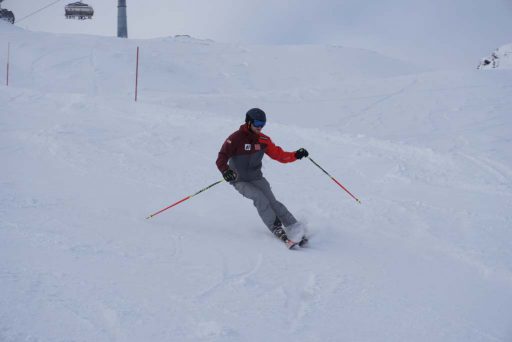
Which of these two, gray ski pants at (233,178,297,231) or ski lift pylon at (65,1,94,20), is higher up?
ski lift pylon at (65,1,94,20)

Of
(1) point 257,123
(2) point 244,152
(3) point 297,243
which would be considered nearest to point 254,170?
(2) point 244,152

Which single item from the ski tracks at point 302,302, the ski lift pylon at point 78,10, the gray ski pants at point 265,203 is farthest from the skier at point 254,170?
the ski lift pylon at point 78,10

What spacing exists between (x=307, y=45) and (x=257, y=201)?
974 inches

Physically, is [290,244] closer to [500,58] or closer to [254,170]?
[254,170]

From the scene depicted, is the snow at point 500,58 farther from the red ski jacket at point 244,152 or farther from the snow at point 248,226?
the red ski jacket at point 244,152

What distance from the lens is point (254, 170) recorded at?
5590 millimetres


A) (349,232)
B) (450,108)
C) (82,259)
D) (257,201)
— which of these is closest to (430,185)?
(349,232)

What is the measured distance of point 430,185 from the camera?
7.74m

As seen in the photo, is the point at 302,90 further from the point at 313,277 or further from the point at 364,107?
the point at 313,277

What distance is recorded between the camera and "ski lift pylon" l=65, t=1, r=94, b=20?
3941 centimetres

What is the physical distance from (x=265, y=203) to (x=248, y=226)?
21.7 inches

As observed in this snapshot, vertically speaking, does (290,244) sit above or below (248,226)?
above

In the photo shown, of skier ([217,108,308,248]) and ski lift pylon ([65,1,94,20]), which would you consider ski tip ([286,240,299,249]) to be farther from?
ski lift pylon ([65,1,94,20])

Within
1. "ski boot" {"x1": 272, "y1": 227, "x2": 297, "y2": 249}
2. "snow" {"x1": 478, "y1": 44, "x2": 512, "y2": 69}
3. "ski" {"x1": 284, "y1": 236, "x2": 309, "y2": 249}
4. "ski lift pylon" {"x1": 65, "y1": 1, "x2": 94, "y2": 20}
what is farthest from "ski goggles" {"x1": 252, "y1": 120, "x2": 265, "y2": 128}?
"ski lift pylon" {"x1": 65, "y1": 1, "x2": 94, "y2": 20}
